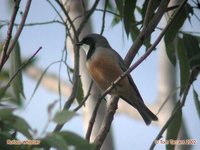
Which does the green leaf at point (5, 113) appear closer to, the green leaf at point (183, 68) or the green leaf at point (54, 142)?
the green leaf at point (54, 142)

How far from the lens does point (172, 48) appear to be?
9.21 ft

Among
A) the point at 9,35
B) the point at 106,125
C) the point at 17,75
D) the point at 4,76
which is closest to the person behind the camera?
the point at 9,35

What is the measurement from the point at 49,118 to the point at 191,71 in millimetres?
1273

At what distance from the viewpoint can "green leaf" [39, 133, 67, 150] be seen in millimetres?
1223

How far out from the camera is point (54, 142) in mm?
A: 1223

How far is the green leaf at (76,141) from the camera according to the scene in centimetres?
128

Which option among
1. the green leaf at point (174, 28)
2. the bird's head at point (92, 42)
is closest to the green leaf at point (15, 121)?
the green leaf at point (174, 28)

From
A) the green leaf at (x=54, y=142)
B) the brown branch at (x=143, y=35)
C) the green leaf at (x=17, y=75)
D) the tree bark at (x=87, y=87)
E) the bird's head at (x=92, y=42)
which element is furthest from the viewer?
the bird's head at (x=92, y=42)

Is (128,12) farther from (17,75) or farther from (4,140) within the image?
(4,140)

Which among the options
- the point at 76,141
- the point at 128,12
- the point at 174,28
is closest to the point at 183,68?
the point at 174,28

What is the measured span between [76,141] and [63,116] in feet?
0.22

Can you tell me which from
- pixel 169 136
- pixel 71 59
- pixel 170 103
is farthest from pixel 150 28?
pixel 170 103

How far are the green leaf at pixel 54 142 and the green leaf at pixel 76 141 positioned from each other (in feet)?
0.12

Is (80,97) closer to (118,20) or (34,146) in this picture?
(118,20)
